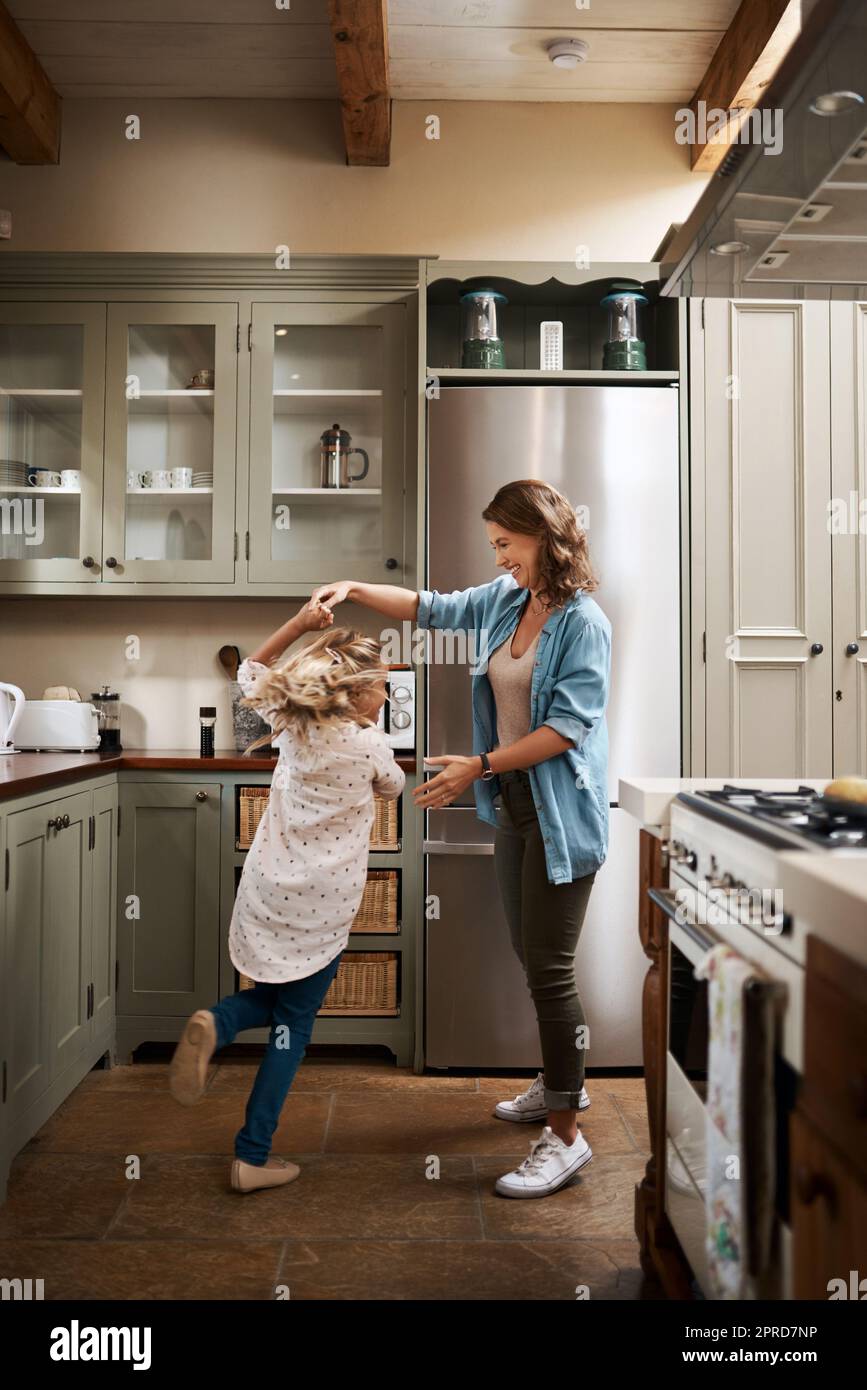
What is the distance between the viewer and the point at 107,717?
325 centimetres

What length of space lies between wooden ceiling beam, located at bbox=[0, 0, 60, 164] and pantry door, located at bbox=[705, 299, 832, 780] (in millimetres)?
2116

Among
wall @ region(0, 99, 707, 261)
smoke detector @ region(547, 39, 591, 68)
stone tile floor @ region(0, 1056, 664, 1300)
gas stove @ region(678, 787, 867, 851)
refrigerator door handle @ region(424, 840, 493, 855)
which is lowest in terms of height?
stone tile floor @ region(0, 1056, 664, 1300)

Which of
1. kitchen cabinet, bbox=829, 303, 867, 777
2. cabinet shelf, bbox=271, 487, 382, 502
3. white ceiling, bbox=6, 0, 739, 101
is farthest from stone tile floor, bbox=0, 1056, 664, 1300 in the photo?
white ceiling, bbox=6, 0, 739, 101

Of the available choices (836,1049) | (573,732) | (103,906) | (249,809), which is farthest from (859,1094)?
(103,906)

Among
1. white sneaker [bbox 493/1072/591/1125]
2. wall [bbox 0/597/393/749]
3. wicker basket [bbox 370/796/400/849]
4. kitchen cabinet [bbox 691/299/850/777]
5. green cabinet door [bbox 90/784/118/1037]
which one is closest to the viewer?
white sneaker [bbox 493/1072/591/1125]

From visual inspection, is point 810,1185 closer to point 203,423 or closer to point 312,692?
point 312,692

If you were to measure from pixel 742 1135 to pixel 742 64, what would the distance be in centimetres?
295

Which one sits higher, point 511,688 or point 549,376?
point 549,376

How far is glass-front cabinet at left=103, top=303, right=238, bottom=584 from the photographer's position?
10.0ft

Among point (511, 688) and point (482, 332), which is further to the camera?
point (482, 332)

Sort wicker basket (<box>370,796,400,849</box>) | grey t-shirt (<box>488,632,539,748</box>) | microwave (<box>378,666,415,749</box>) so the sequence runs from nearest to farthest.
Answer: grey t-shirt (<box>488,632,539,748</box>) < wicker basket (<box>370,796,400,849</box>) < microwave (<box>378,666,415,749</box>)

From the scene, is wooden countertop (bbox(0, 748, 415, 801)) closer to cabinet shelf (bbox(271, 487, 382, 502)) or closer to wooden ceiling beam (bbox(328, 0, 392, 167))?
cabinet shelf (bbox(271, 487, 382, 502))

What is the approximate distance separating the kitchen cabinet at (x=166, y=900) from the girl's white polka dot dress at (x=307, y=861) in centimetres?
78
